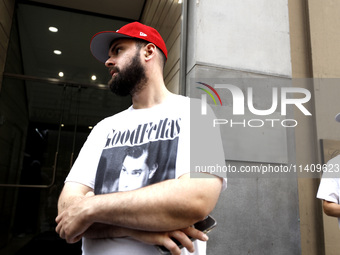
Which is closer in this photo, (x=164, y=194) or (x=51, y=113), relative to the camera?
(x=164, y=194)

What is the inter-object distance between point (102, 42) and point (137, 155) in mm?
831

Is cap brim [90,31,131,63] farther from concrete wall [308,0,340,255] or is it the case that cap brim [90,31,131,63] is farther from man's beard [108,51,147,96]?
concrete wall [308,0,340,255]

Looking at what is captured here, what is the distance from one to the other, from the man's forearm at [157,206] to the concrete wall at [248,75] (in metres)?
1.35

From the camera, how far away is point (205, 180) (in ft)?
3.94

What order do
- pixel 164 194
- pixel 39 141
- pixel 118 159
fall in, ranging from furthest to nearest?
pixel 39 141, pixel 118 159, pixel 164 194

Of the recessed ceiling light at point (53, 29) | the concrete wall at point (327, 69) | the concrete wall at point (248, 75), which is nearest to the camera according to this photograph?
the concrete wall at point (248, 75)

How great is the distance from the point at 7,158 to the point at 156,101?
13.7 feet

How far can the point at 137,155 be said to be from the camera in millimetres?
1347

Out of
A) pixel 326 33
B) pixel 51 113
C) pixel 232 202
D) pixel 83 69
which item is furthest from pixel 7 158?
pixel 326 33

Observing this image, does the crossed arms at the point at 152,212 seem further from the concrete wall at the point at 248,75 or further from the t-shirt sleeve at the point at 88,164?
the concrete wall at the point at 248,75

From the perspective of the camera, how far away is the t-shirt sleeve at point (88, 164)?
1.49 meters

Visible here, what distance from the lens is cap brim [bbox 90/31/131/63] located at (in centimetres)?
172

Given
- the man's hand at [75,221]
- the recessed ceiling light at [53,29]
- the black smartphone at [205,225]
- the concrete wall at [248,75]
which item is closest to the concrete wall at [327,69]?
the concrete wall at [248,75]

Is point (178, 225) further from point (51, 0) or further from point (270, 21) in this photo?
point (51, 0)
